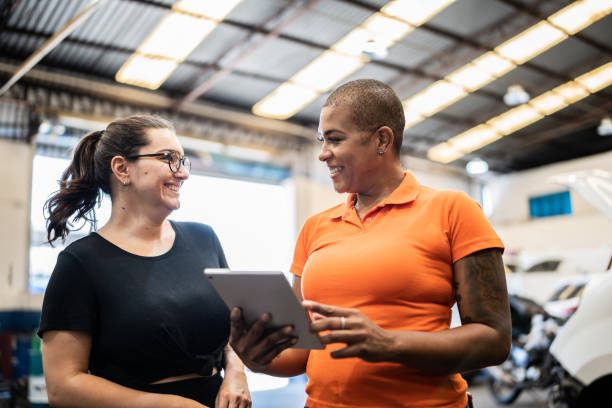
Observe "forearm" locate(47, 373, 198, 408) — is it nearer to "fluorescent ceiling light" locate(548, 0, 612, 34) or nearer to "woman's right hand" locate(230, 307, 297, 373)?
"woman's right hand" locate(230, 307, 297, 373)

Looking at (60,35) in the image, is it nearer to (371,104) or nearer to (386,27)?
(386,27)

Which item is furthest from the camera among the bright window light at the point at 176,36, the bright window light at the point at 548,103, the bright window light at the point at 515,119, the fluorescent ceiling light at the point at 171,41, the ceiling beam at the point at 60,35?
the bright window light at the point at 515,119

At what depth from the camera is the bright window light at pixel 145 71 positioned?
848cm

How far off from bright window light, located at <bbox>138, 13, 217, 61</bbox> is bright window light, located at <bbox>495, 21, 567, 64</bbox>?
17.2 feet

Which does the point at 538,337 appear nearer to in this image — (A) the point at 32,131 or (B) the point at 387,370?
(B) the point at 387,370

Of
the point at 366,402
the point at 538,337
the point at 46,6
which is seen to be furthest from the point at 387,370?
the point at 46,6

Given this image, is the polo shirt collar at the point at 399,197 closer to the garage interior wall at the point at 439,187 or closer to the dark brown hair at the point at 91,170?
the dark brown hair at the point at 91,170

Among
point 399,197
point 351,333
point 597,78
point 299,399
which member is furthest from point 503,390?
point 597,78

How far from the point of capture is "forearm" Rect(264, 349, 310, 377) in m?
1.60

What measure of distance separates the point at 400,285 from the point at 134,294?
0.84 metres

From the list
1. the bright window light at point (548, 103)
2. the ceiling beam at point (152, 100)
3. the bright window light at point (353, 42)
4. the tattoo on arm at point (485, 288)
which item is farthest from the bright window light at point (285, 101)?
the tattoo on arm at point (485, 288)

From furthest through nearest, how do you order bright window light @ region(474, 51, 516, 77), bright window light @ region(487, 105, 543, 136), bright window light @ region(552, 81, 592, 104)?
1. bright window light @ region(487, 105, 543, 136)
2. bright window light @ region(552, 81, 592, 104)
3. bright window light @ region(474, 51, 516, 77)

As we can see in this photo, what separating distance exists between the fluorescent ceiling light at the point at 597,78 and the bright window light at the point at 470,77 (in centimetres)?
198

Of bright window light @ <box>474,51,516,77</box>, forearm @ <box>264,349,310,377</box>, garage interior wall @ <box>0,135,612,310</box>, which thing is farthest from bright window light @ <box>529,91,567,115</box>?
forearm @ <box>264,349,310,377</box>
